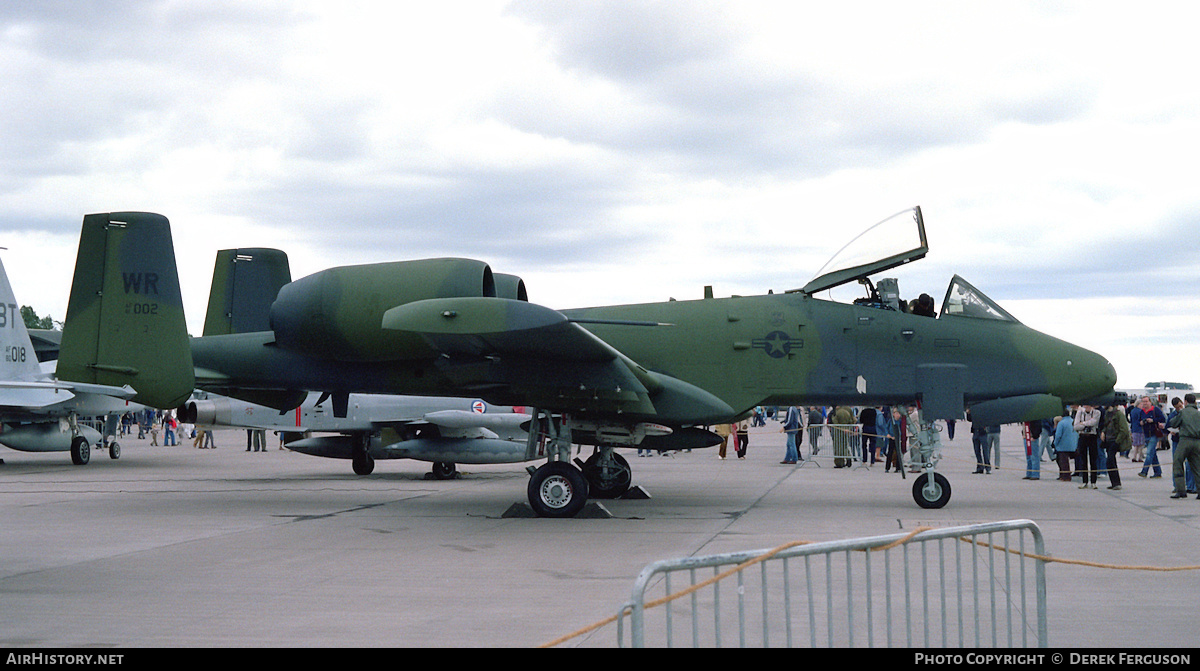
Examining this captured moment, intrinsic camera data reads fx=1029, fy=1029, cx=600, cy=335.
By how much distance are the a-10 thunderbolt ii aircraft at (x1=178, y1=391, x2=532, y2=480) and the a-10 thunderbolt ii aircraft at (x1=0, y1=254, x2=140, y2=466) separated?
473 cm

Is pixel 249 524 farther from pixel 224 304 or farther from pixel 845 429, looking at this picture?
pixel 845 429

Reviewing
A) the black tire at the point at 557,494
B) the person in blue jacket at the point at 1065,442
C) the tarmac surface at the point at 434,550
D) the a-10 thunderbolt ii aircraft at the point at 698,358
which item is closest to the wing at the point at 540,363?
the a-10 thunderbolt ii aircraft at the point at 698,358

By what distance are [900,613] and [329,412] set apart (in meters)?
15.2

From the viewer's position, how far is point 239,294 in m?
16.8

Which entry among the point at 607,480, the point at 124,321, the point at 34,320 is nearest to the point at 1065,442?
the point at 607,480

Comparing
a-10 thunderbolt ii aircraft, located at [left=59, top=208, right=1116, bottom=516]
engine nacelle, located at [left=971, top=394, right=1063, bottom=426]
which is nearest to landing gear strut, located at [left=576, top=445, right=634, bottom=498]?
a-10 thunderbolt ii aircraft, located at [left=59, top=208, right=1116, bottom=516]

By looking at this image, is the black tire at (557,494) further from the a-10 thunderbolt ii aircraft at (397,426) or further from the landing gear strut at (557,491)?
the a-10 thunderbolt ii aircraft at (397,426)

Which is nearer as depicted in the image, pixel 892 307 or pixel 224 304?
pixel 892 307

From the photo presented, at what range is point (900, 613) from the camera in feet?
22.3

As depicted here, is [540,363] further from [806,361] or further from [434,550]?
[806,361]

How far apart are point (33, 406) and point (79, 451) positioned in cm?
181

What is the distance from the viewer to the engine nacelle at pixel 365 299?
1184 cm

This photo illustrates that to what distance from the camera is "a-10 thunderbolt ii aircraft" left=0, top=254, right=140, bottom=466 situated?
23.0 meters
